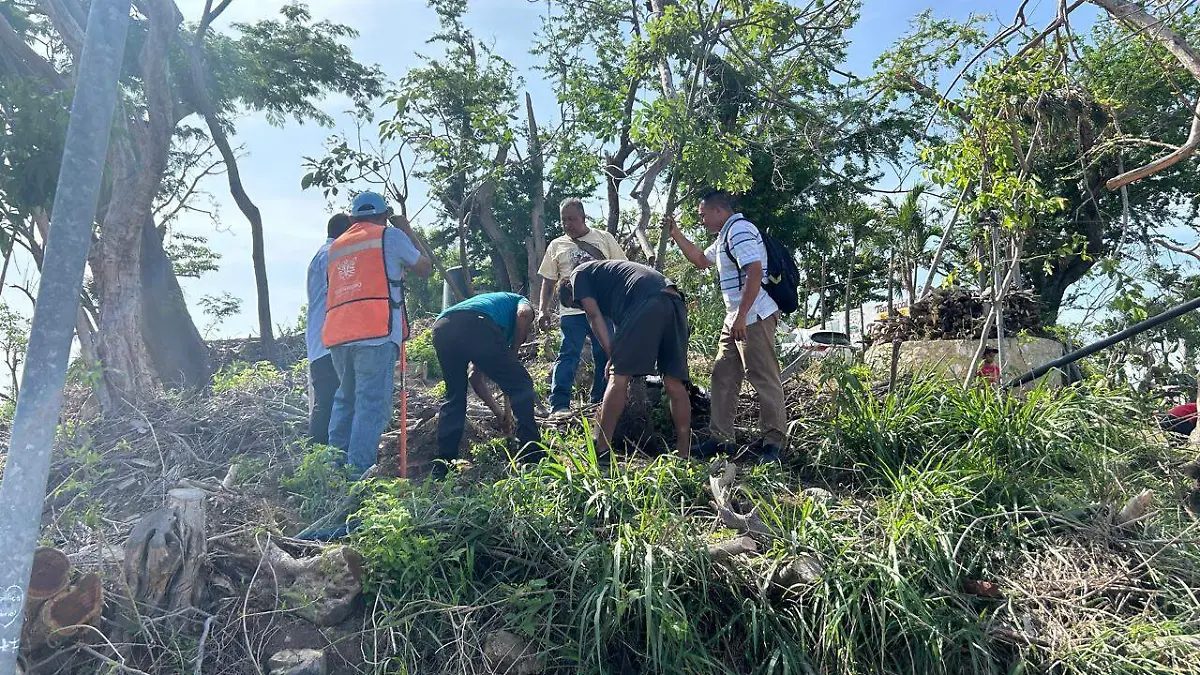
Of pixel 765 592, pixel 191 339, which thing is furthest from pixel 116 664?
pixel 191 339

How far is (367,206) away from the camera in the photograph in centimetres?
493

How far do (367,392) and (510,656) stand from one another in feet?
5.96

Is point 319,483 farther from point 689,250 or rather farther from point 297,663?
point 689,250

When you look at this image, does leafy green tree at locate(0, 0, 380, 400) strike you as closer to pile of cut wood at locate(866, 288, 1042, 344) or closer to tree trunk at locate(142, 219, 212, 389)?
tree trunk at locate(142, 219, 212, 389)

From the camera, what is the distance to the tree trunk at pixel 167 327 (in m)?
8.52

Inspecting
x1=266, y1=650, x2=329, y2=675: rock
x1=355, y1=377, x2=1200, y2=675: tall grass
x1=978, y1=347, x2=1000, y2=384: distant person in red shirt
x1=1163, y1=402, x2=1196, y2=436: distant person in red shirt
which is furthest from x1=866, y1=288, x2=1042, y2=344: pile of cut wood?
x1=266, y1=650, x2=329, y2=675: rock

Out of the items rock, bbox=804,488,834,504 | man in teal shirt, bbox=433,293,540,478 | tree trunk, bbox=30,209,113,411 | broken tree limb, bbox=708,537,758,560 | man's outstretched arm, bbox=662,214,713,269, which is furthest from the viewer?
tree trunk, bbox=30,209,113,411

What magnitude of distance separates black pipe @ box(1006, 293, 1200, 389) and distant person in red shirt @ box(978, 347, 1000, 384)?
0.33m

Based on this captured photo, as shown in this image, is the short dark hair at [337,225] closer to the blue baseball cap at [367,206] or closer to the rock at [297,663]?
the blue baseball cap at [367,206]

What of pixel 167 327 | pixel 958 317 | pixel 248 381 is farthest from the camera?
pixel 167 327

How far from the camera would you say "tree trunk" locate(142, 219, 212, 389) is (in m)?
8.52

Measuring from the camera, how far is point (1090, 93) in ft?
19.9

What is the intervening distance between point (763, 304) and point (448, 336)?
1.94m

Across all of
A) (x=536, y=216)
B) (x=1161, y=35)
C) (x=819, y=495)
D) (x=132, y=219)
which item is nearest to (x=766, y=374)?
(x=819, y=495)
